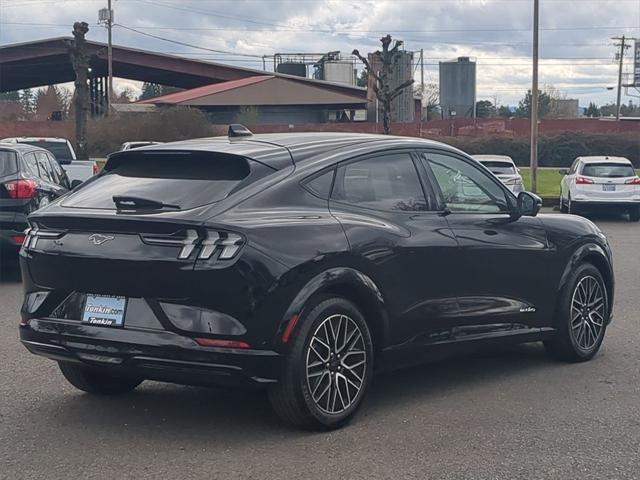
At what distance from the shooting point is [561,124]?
5878 cm

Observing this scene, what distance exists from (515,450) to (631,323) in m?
4.50

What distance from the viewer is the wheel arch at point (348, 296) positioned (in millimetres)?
5148

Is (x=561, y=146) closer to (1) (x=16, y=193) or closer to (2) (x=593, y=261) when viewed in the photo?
(1) (x=16, y=193)

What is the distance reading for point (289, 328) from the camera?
5125 mm

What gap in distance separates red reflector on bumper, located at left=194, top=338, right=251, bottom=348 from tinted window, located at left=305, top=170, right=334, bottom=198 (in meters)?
1.12

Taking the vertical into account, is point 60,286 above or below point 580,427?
above

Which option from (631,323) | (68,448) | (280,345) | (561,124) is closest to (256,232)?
(280,345)

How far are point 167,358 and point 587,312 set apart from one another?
388 cm

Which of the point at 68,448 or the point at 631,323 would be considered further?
the point at 631,323

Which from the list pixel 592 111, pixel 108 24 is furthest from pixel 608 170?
pixel 592 111

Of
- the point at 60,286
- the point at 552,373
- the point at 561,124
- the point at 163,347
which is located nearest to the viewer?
the point at 163,347

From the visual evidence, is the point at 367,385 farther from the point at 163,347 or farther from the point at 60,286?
the point at 60,286

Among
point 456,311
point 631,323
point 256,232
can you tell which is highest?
point 256,232

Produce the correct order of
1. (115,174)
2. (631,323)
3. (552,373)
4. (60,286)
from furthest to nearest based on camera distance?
(631,323) < (552,373) < (115,174) < (60,286)
